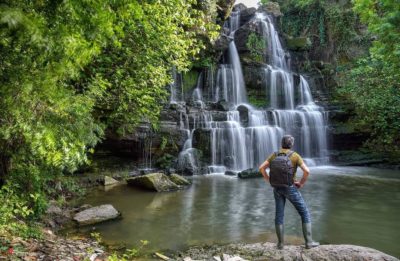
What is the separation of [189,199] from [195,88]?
527 inches

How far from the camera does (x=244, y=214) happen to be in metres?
9.37

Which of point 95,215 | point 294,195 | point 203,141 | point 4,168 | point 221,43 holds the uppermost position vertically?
point 221,43

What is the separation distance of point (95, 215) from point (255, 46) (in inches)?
850

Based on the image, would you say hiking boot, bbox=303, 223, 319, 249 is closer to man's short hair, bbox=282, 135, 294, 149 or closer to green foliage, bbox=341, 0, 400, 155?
man's short hair, bbox=282, 135, 294, 149

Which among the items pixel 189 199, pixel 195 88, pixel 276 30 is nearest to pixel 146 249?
pixel 189 199

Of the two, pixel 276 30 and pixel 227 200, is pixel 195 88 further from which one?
pixel 227 200

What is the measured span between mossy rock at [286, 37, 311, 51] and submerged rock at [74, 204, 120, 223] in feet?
81.1

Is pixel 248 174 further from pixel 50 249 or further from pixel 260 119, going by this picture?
pixel 50 249

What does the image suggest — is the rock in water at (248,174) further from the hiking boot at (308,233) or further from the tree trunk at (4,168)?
the tree trunk at (4,168)

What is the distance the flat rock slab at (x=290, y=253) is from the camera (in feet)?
17.2

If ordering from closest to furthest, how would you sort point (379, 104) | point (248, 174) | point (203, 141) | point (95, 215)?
point (95, 215) → point (248, 174) → point (203, 141) → point (379, 104)

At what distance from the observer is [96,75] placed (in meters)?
7.82

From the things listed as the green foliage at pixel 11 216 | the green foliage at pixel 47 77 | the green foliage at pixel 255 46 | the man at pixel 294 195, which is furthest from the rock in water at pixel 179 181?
the green foliage at pixel 255 46

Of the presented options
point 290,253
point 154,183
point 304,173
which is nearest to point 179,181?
point 154,183
